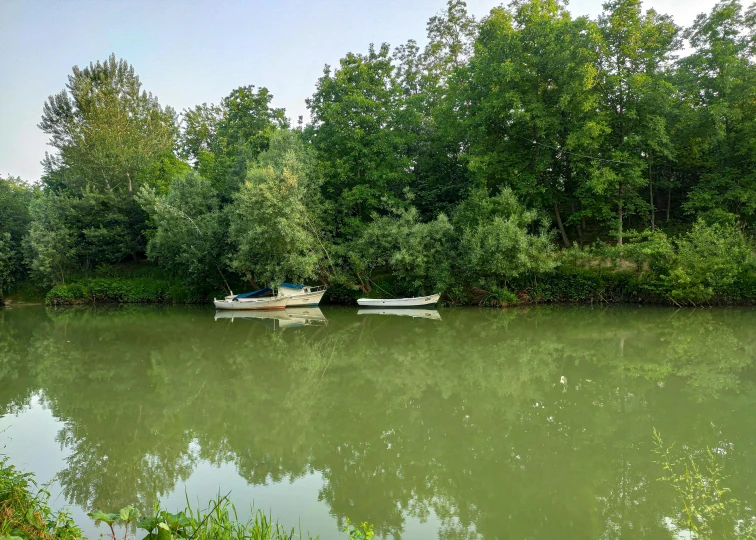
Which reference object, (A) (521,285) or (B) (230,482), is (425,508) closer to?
(B) (230,482)

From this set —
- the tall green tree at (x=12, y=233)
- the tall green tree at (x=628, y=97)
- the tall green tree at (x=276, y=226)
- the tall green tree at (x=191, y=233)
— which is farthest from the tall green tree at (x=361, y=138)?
the tall green tree at (x=12, y=233)

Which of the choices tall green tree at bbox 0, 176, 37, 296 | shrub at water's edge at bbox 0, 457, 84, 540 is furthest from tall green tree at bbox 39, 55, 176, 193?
shrub at water's edge at bbox 0, 457, 84, 540

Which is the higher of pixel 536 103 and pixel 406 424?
pixel 536 103

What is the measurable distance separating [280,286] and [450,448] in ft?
60.8

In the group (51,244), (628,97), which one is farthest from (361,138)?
(51,244)

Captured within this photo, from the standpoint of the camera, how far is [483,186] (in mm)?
23797

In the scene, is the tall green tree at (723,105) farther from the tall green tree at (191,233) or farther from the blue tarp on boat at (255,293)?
the tall green tree at (191,233)

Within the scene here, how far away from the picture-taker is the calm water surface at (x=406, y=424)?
506 cm

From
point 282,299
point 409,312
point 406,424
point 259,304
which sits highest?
point 282,299

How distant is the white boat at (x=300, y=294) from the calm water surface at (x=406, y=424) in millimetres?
8928

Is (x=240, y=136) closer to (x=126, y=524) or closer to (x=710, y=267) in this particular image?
(x=710, y=267)

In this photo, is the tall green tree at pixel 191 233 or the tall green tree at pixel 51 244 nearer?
the tall green tree at pixel 191 233

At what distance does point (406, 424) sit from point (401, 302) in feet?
50.2

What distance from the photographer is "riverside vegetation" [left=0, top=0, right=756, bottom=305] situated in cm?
2106
